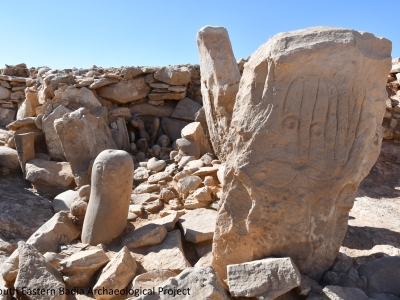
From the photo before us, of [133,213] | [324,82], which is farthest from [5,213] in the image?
[324,82]

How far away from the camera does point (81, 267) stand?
2973 mm

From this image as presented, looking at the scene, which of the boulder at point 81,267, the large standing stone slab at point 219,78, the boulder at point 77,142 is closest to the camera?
the boulder at point 81,267

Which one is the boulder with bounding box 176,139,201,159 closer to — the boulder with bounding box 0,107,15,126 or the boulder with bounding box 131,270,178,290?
the boulder with bounding box 131,270,178,290

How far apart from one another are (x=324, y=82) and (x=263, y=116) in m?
0.48

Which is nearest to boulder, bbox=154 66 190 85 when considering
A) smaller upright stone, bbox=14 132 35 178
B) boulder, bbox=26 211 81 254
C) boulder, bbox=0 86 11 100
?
smaller upright stone, bbox=14 132 35 178

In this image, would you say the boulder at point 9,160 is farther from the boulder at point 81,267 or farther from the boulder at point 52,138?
the boulder at point 81,267

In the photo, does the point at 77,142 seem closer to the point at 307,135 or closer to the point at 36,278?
the point at 36,278

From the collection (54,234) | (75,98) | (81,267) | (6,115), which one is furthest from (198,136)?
(6,115)

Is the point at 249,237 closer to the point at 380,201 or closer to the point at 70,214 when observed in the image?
the point at 70,214

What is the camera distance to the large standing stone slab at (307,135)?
2.58 m

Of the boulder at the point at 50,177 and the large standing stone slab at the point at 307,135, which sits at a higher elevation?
the large standing stone slab at the point at 307,135

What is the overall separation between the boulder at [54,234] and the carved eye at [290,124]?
2.42 meters

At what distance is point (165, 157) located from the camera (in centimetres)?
650

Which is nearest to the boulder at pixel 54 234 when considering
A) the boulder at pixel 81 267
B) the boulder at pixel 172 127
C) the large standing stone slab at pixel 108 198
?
the large standing stone slab at pixel 108 198
